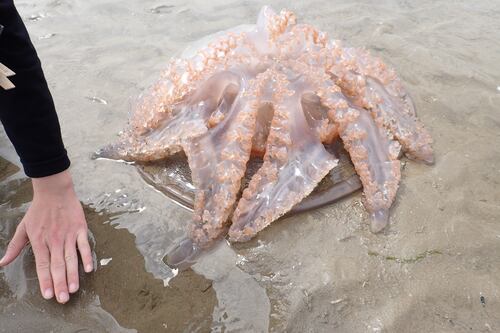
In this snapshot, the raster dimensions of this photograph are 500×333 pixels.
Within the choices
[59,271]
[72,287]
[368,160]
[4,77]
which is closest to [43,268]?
[59,271]

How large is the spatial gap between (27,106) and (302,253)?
1.46m

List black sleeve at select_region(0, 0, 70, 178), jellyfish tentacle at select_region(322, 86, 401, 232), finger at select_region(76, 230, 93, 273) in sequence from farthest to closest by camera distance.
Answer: jellyfish tentacle at select_region(322, 86, 401, 232), finger at select_region(76, 230, 93, 273), black sleeve at select_region(0, 0, 70, 178)

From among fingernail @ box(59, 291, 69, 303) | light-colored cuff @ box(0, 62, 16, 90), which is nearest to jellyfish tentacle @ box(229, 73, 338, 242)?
fingernail @ box(59, 291, 69, 303)

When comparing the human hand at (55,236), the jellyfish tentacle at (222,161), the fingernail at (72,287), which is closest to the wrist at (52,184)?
the human hand at (55,236)

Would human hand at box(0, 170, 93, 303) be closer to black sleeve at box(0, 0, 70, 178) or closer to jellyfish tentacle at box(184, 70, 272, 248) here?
black sleeve at box(0, 0, 70, 178)

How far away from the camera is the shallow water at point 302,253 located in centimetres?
191

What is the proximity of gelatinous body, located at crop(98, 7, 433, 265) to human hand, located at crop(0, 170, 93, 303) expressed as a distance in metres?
0.48

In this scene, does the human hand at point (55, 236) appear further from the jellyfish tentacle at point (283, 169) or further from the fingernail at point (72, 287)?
the jellyfish tentacle at point (283, 169)

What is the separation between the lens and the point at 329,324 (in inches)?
74.2

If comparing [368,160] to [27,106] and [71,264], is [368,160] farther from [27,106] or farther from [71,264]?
[27,106]

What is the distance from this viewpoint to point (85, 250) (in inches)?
83.4

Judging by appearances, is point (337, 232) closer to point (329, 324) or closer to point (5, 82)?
point (329, 324)

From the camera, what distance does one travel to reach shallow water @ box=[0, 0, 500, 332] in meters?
1.91

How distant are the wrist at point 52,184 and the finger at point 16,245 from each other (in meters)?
0.19
